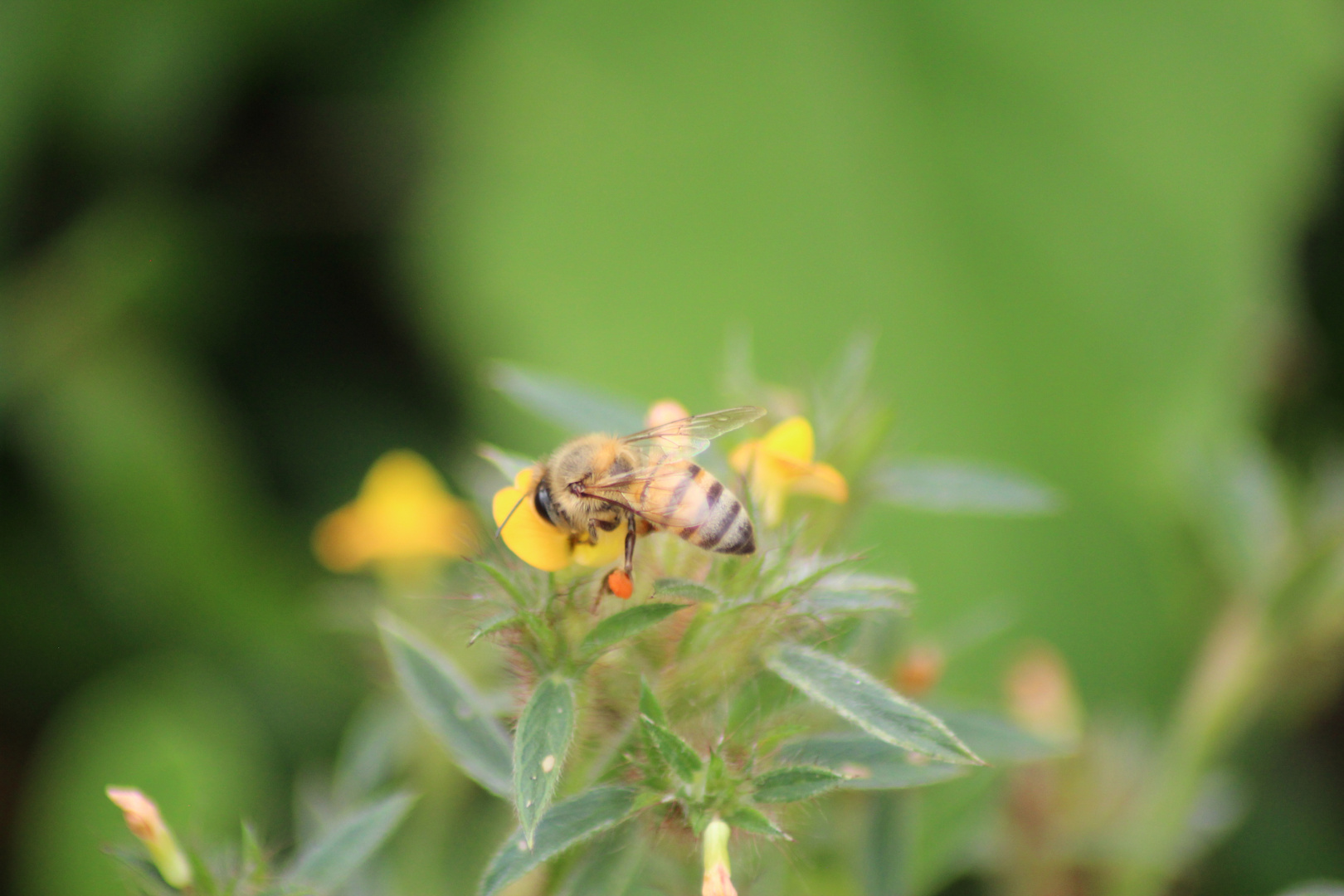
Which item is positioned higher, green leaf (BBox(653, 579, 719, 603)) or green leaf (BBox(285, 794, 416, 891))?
green leaf (BBox(653, 579, 719, 603))

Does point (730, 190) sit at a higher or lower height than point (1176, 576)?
higher

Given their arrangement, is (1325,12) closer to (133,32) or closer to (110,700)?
(133,32)

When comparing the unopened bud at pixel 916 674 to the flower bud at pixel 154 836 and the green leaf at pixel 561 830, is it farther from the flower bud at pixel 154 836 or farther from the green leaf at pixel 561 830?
the flower bud at pixel 154 836

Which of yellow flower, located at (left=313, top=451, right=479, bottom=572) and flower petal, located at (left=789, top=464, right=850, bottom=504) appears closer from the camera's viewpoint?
flower petal, located at (left=789, top=464, right=850, bottom=504)

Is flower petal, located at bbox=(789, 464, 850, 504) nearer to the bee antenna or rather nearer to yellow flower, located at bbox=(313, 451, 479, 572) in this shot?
the bee antenna

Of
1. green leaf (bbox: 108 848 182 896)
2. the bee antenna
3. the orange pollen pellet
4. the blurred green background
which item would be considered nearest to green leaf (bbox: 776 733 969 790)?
the orange pollen pellet

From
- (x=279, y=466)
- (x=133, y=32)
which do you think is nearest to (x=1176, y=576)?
(x=279, y=466)
